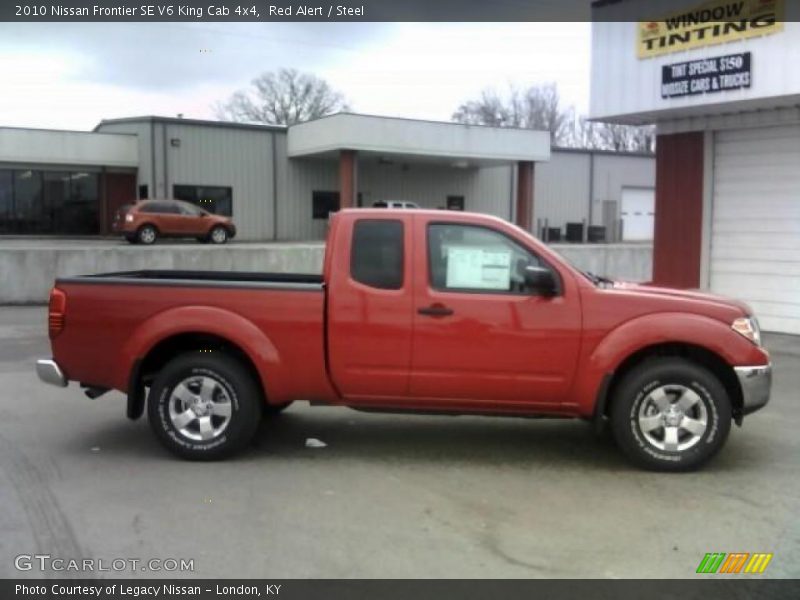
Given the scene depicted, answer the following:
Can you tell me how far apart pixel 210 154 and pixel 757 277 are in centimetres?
2770

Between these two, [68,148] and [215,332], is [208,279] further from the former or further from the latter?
[68,148]

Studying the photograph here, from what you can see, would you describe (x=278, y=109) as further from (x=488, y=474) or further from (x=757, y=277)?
(x=488, y=474)

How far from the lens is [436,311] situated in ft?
18.6

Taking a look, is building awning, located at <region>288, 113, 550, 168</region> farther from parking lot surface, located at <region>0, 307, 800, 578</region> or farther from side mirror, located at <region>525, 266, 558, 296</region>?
side mirror, located at <region>525, 266, 558, 296</region>

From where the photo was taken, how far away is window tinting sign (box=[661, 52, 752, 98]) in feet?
36.3

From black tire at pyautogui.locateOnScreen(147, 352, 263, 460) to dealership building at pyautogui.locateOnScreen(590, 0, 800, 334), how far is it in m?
8.75

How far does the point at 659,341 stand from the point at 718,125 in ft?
27.4

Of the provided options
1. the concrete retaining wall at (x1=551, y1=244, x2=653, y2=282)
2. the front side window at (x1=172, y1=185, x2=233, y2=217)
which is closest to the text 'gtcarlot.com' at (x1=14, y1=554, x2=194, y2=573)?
the concrete retaining wall at (x1=551, y1=244, x2=653, y2=282)

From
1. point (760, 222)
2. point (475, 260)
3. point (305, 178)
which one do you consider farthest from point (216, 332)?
point (305, 178)

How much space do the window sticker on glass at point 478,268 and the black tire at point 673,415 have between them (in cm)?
121

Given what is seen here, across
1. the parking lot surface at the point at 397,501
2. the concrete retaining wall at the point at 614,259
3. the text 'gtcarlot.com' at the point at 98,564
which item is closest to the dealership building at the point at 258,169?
the concrete retaining wall at the point at 614,259

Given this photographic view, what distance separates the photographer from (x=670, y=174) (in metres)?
13.4

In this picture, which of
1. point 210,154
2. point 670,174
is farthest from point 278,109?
point 670,174
